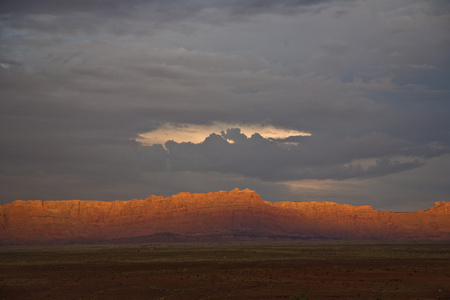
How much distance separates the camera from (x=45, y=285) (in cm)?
5209

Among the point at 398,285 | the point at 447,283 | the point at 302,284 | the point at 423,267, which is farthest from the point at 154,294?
the point at 423,267

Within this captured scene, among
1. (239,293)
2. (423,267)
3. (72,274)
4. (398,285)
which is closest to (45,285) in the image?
(72,274)

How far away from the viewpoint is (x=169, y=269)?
67125mm

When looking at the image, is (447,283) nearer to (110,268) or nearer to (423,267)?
(423,267)

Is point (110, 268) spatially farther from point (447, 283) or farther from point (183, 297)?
point (447, 283)

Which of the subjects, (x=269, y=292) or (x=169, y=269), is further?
(x=169, y=269)

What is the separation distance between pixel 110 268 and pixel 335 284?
113ft

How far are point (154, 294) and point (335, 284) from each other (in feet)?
55.2

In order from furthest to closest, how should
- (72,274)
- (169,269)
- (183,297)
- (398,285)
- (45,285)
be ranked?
(169,269), (72,274), (45,285), (398,285), (183,297)

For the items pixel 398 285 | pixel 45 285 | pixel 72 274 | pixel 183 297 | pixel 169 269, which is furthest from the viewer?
pixel 169 269

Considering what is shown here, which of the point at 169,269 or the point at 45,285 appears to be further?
the point at 169,269

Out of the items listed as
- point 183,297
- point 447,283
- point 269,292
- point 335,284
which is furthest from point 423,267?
point 183,297

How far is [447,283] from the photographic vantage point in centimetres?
4831

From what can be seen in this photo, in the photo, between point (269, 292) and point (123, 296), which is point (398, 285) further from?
point (123, 296)
